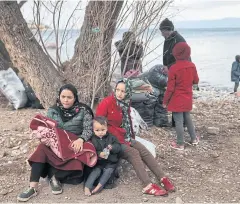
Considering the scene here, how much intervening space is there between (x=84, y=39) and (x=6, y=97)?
2947 millimetres

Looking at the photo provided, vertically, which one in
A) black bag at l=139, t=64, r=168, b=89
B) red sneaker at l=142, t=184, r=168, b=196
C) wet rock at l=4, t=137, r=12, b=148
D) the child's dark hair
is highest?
black bag at l=139, t=64, r=168, b=89

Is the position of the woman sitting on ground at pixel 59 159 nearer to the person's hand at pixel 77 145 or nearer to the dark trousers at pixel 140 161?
the person's hand at pixel 77 145

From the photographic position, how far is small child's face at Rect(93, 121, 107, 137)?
14.2 feet

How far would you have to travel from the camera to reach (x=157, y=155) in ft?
17.8

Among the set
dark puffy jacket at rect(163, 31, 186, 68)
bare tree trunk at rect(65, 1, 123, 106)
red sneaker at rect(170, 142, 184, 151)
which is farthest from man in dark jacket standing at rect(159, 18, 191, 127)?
red sneaker at rect(170, 142, 184, 151)

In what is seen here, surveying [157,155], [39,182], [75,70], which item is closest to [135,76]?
[75,70]

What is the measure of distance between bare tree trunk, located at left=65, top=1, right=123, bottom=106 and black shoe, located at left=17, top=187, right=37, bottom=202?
1660 mm

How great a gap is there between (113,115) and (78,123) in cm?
45

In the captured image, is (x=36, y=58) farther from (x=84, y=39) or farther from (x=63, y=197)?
(x=63, y=197)

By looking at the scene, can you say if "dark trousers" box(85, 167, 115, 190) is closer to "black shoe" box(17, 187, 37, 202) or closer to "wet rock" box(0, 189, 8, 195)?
"black shoe" box(17, 187, 37, 202)

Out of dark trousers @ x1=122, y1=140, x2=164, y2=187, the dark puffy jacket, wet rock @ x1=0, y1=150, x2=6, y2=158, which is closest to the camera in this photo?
dark trousers @ x1=122, y1=140, x2=164, y2=187

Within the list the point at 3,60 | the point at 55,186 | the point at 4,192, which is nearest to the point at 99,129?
the point at 55,186

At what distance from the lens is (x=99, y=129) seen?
4344 mm

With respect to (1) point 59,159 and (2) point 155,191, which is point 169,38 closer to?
(2) point 155,191
